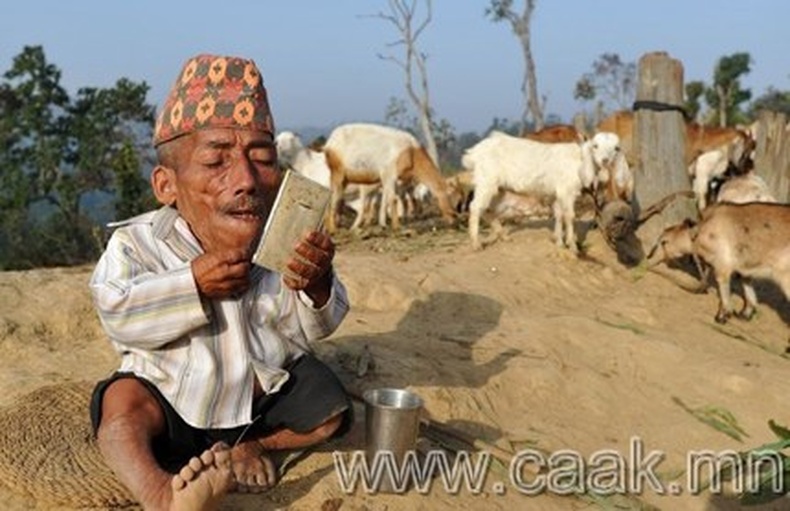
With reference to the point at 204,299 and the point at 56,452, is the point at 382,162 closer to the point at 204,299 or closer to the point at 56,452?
the point at 56,452

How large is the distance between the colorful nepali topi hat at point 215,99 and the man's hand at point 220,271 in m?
0.48

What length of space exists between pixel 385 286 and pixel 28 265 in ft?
31.3

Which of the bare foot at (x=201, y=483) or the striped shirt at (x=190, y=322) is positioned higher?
the striped shirt at (x=190, y=322)

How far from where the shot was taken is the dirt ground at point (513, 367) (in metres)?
3.57

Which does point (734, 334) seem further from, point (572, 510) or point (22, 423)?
point (22, 423)

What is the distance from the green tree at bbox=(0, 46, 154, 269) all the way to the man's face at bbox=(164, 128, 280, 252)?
59.3ft

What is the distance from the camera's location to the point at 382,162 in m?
12.0

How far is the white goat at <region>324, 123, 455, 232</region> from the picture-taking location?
1198cm

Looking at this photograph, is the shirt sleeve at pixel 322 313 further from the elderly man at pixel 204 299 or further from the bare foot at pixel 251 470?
the bare foot at pixel 251 470

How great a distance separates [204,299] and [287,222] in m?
0.39

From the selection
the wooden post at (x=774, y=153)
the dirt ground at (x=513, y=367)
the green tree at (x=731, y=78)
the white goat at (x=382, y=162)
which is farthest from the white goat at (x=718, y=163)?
the green tree at (x=731, y=78)

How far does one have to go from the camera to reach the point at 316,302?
3.08 metres

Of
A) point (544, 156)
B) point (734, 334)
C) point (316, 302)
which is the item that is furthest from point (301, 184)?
point (544, 156)

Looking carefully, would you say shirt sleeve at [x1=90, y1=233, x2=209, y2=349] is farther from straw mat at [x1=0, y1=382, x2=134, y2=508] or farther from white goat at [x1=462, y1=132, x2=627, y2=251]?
white goat at [x1=462, y1=132, x2=627, y2=251]
